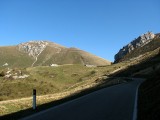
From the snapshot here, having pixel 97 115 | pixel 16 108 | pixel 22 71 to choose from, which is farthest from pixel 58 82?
pixel 97 115

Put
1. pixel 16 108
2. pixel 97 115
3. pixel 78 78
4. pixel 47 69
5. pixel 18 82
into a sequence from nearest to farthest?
pixel 97 115
pixel 16 108
pixel 18 82
pixel 78 78
pixel 47 69

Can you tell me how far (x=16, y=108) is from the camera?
70.4 ft

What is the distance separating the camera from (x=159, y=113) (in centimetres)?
1168

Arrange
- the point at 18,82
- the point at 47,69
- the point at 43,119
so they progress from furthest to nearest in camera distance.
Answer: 1. the point at 47,69
2. the point at 18,82
3. the point at 43,119

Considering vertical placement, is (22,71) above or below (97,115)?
above

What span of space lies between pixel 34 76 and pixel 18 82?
12143 mm

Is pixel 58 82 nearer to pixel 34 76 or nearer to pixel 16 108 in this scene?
pixel 34 76

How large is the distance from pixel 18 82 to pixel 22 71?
17.2 meters

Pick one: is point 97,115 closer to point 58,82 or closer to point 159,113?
point 159,113

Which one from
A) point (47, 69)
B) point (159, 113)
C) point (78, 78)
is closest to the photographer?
point (159, 113)

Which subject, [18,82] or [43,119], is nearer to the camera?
[43,119]

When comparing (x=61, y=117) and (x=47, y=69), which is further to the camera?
(x=47, y=69)

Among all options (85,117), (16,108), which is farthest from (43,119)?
(16,108)

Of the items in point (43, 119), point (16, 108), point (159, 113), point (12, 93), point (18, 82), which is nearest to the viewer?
point (159, 113)
